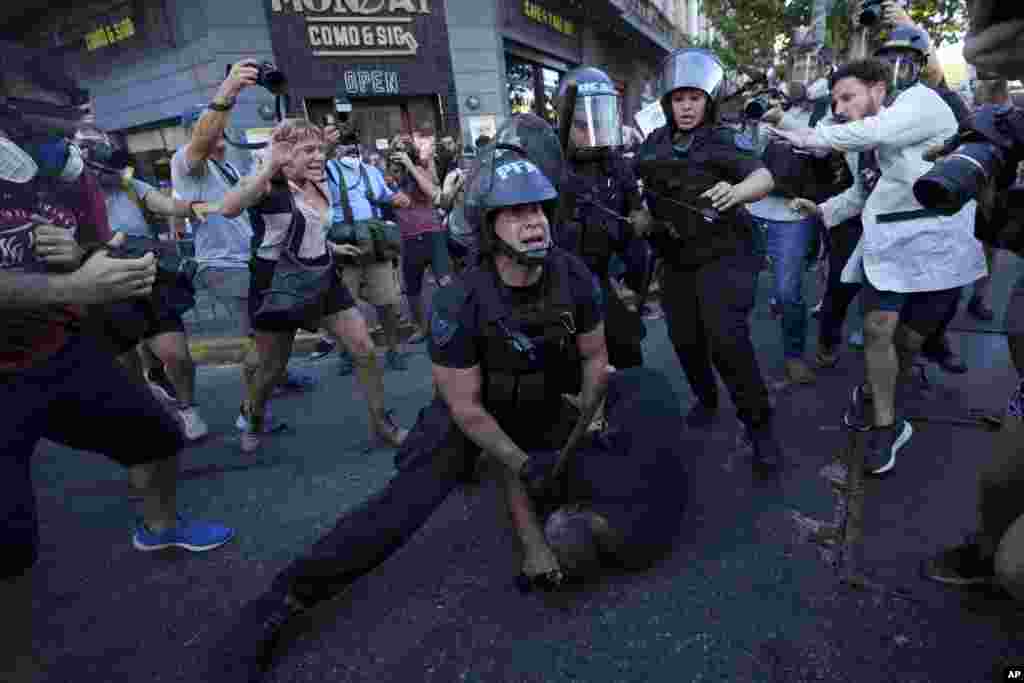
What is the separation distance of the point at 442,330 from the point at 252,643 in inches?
44.7

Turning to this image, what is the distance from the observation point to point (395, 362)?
15.8 ft

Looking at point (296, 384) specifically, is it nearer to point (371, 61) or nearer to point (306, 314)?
point (306, 314)

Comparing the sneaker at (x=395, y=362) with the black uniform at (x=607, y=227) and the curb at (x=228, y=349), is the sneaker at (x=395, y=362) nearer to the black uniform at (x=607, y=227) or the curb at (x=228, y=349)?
the curb at (x=228, y=349)

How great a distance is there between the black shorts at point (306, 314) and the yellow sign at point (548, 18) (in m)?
12.9

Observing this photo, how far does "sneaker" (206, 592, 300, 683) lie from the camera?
5.95 ft

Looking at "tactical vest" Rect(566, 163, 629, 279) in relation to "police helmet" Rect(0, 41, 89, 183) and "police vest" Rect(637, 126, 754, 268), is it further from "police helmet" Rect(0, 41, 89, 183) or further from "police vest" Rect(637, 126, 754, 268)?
"police helmet" Rect(0, 41, 89, 183)

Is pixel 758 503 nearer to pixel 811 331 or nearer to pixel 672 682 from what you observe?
pixel 672 682

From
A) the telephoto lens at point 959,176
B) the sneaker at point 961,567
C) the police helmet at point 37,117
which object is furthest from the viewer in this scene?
the sneaker at point 961,567

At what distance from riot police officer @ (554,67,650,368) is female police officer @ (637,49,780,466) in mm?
231

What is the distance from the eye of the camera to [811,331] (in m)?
4.86

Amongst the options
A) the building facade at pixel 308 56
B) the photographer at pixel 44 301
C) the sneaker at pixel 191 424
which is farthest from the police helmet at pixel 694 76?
the building facade at pixel 308 56

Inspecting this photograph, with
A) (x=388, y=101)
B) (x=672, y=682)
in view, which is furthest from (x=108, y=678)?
(x=388, y=101)

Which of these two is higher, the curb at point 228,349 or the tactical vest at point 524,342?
the tactical vest at point 524,342

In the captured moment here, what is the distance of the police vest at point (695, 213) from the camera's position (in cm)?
282
